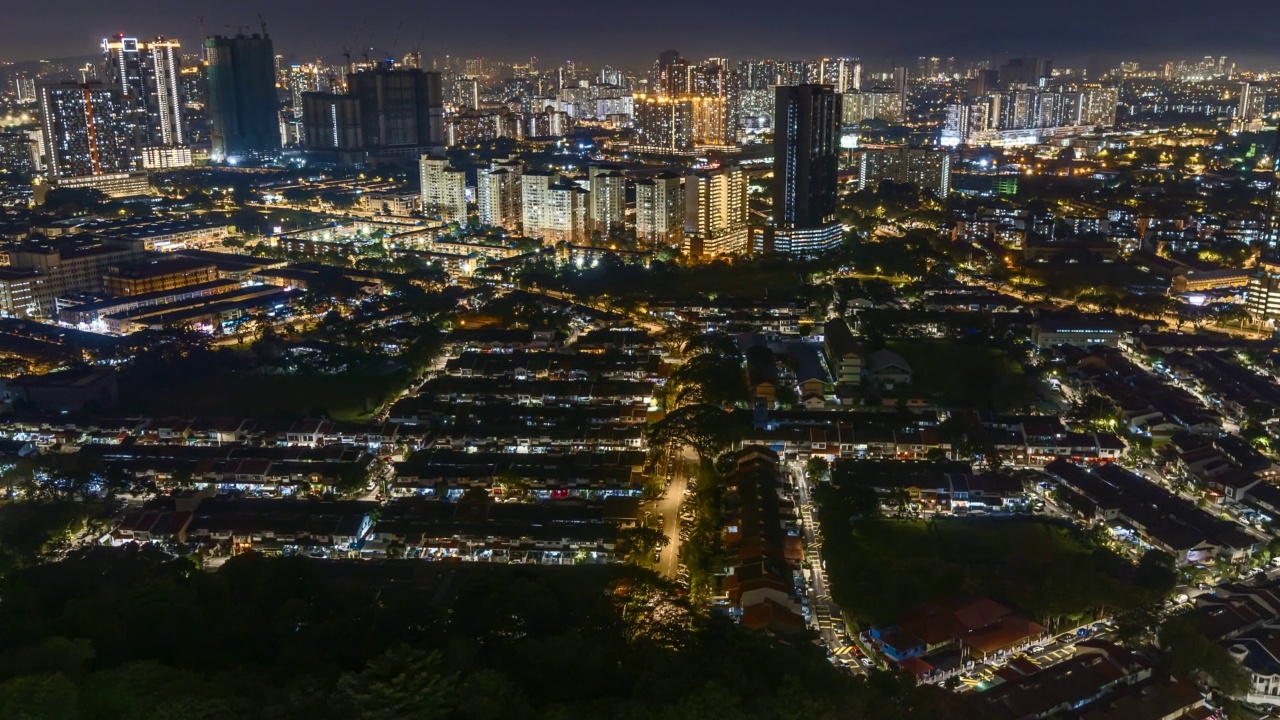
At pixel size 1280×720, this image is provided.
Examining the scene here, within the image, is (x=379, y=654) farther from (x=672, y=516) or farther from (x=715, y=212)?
(x=715, y=212)

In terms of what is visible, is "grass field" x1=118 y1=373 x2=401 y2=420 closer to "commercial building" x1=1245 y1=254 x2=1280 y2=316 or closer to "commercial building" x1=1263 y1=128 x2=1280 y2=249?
"commercial building" x1=1245 y1=254 x2=1280 y2=316

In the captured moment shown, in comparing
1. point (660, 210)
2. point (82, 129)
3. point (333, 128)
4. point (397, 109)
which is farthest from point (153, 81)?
point (660, 210)

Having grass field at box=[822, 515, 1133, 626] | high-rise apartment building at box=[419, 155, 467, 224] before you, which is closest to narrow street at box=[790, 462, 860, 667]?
grass field at box=[822, 515, 1133, 626]

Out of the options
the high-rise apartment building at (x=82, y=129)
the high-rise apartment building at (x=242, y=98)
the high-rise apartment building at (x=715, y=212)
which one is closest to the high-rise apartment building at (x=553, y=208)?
the high-rise apartment building at (x=715, y=212)

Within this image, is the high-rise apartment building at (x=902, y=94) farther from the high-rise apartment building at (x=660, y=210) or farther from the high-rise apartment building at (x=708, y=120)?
the high-rise apartment building at (x=660, y=210)

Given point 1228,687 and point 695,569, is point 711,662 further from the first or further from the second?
point 1228,687

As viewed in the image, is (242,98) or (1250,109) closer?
(242,98)
